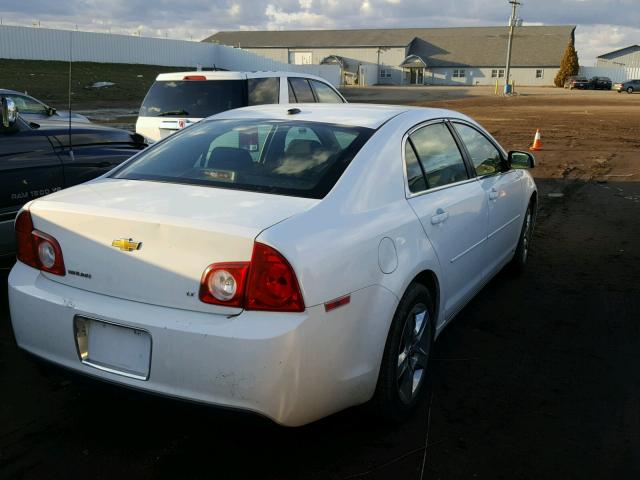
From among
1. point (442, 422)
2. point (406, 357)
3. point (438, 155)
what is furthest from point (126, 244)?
point (438, 155)

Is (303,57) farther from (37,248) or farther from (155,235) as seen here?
(155,235)

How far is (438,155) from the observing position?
13.1 ft

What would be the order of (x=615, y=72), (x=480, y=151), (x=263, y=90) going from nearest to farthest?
(x=480, y=151)
(x=263, y=90)
(x=615, y=72)

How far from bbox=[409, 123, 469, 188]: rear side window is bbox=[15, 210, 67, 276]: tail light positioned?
2.05 meters

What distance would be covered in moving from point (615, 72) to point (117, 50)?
2342 inches

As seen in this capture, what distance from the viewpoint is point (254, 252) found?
2518mm

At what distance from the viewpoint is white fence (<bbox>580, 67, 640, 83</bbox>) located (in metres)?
77.6

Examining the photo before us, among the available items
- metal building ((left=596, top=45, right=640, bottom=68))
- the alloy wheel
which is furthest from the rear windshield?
metal building ((left=596, top=45, right=640, bottom=68))

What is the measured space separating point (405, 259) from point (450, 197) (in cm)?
90

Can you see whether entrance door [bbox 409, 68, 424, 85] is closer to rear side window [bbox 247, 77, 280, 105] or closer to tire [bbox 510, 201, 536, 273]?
rear side window [bbox 247, 77, 280, 105]

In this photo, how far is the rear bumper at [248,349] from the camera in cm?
249

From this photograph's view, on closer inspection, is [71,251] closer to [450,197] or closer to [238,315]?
[238,315]

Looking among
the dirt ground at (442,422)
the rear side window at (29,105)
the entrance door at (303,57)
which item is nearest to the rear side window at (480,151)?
the dirt ground at (442,422)

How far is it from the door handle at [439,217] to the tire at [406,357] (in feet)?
1.35
